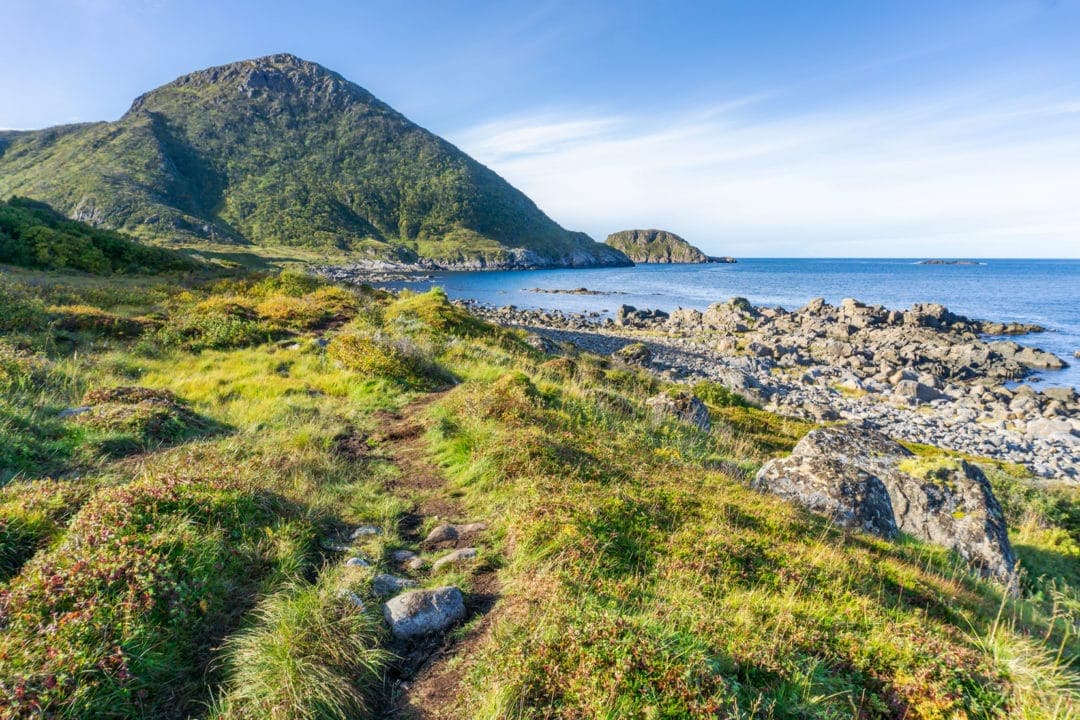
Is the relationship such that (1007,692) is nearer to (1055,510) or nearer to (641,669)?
(641,669)

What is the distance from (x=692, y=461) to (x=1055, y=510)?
1147 cm

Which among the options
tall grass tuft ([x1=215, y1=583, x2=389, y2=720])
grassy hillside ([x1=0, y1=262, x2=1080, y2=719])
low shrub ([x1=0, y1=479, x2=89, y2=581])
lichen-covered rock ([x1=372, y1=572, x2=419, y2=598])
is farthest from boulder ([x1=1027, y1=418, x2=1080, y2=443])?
low shrub ([x1=0, y1=479, x2=89, y2=581])

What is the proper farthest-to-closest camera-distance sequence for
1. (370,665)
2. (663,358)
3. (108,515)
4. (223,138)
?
(223,138), (663,358), (108,515), (370,665)

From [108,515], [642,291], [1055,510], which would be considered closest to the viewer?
[108,515]

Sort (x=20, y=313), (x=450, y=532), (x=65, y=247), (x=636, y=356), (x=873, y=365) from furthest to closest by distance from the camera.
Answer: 1. (x=873, y=365)
2. (x=636, y=356)
3. (x=65, y=247)
4. (x=20, y=313)
5. (x=450, y=532)

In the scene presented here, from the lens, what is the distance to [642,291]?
105250 mm

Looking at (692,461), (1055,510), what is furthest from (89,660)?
(1055,510)

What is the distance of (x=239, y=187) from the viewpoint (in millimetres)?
158000

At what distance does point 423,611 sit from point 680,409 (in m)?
11.2

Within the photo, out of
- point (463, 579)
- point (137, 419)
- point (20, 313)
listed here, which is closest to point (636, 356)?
point (137, 419)

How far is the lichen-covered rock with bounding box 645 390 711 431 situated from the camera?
13.6 metres

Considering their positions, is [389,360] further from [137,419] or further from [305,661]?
[305,661]

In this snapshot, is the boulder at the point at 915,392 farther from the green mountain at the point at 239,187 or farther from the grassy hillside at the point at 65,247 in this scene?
the green mountain at the point at 239,187

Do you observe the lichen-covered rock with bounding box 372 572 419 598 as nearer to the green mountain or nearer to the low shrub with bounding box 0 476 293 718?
the low shrub with bounding box 0 476 293 718
